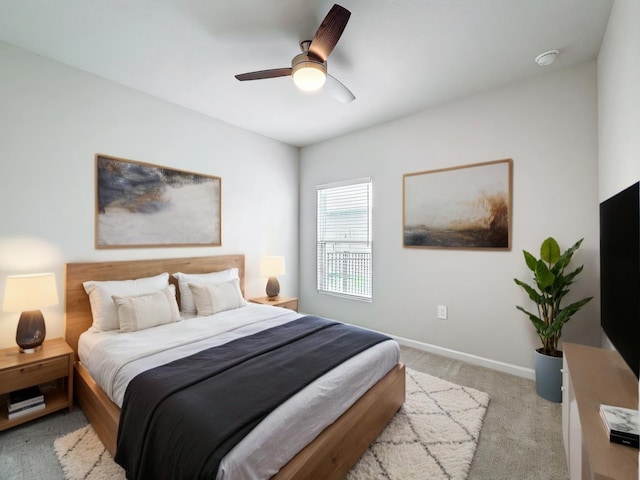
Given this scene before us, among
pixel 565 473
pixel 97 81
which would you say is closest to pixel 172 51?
pixel 97 81

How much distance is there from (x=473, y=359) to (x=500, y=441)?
3.92ft

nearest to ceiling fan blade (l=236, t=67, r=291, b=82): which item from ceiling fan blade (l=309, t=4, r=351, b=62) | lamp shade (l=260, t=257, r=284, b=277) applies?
ceiling fan blade (l=309, t=4, r=351, b=62)

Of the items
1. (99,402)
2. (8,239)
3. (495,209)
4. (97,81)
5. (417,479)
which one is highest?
(97,81)

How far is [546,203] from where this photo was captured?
260 centimetres

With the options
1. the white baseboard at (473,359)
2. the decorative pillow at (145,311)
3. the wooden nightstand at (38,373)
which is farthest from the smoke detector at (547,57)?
the wooden nightstand at (38,373)

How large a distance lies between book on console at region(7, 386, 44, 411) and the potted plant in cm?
378

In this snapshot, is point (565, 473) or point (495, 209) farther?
point (495, 209)

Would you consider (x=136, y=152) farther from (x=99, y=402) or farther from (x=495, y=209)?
(x=495, y=209)

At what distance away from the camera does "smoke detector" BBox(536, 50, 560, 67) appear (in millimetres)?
2250

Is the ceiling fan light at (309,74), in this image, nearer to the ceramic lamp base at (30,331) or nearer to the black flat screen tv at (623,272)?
the black flat screen tv at (623,272)

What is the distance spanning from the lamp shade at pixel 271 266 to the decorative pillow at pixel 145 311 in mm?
1297

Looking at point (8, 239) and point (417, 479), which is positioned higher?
point (8, 239)

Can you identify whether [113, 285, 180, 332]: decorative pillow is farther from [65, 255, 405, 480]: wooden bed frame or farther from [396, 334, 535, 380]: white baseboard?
[396, 334, 535, 380]: white baseboard

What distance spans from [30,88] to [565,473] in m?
4.51
